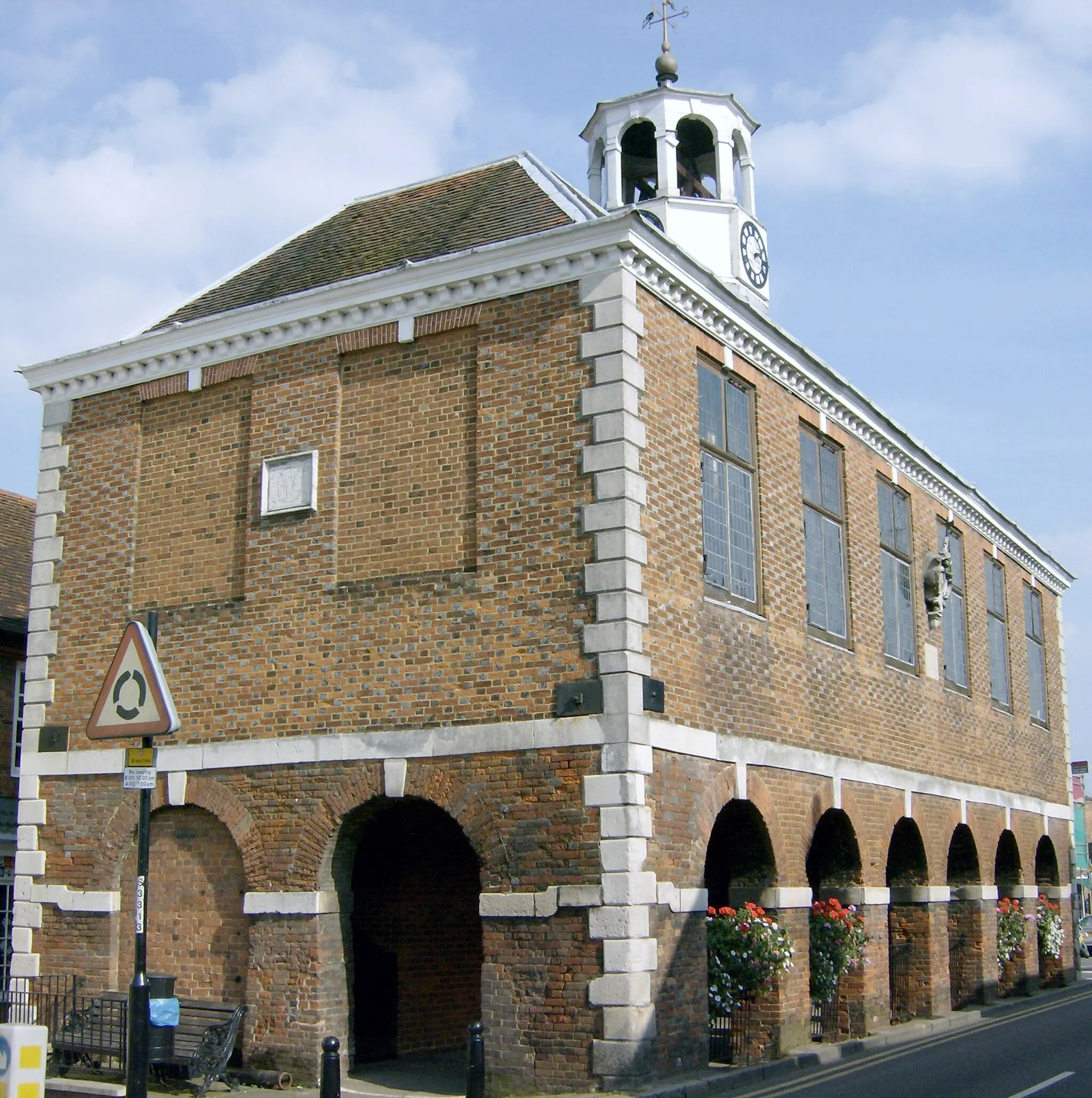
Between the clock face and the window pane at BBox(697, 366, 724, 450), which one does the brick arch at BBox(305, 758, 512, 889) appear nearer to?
the window pane at BBox(697, 366, 724, 450)

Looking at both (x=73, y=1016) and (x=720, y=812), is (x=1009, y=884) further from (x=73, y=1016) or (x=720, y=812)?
(x=73, y=1016)

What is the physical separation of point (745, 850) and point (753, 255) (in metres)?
9.00

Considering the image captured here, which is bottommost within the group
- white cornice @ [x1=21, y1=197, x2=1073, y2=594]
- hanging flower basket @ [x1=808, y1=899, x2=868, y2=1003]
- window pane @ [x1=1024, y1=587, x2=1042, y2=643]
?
hanging flower basket @ [x1=808, y1=899, x2=868, y2=1003]

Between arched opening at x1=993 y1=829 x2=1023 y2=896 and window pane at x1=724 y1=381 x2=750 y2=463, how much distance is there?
1195cm

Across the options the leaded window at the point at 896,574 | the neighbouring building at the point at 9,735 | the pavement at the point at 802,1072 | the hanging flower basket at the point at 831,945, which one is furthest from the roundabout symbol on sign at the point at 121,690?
the leaded window at the point at 896,574

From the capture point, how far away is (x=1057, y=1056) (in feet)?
57.1

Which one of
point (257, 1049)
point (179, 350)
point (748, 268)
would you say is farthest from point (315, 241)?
point (257, 1049)

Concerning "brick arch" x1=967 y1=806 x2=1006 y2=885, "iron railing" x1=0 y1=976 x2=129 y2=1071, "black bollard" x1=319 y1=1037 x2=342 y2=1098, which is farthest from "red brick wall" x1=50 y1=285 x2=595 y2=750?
"brick arch" x1=967 y1=806 x2=1006 y2=885

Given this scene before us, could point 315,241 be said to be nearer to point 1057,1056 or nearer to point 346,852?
point 346,852

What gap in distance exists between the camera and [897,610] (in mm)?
21766

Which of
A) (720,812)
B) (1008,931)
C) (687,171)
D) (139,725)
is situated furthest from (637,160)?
(139,725)

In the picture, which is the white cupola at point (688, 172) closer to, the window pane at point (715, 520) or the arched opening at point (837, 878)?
the window pane at point (715, 520)

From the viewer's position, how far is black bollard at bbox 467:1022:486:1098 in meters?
11.7

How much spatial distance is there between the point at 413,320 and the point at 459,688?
4161 mm
